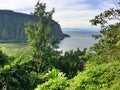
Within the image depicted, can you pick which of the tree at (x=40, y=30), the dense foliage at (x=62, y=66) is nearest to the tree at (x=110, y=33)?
the dense foliage at (x=62, y=66)

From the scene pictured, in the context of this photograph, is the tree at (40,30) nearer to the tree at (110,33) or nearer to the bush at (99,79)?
the tree at (110,33)

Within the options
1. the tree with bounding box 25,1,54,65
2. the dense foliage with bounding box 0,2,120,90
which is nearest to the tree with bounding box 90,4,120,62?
the dense foliage with bounding box 0,2,120,90

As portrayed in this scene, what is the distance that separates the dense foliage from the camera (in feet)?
44.9

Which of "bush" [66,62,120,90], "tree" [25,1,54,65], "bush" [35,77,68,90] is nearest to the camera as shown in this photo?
"bush" [66,62,120,90]

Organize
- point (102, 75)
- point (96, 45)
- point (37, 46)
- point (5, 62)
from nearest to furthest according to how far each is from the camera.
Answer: point (102, 75), point (96, 45), point (5, 62), point (37, 46)

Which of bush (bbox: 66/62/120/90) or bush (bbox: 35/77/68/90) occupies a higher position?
bush (bbox: 66/62/120/90)

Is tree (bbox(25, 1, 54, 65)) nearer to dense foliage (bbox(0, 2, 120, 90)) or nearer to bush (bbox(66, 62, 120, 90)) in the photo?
dense foliage (bbox(0, 2, 120, 90))

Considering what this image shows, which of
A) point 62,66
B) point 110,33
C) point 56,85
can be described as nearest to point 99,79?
point 56,85

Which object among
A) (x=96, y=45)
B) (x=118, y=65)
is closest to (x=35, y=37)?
(x=96, y=45)

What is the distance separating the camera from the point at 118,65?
1412 cm

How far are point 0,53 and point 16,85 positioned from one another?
716 centimetres

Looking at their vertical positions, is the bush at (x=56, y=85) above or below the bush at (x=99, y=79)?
below

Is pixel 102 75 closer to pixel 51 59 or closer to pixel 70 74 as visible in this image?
pixel 70 74

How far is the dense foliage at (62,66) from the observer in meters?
13.7
